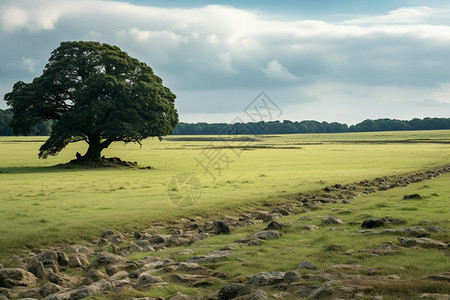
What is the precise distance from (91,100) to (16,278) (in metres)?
33.0

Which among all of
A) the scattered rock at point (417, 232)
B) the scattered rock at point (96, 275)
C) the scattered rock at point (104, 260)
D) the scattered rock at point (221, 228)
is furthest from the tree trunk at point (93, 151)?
the scattered rock at point (417, 232)

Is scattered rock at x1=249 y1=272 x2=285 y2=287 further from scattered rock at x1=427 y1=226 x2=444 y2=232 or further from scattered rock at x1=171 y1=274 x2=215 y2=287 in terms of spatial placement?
scattered rock at x1=427 y1=226 x2=444 y2=232

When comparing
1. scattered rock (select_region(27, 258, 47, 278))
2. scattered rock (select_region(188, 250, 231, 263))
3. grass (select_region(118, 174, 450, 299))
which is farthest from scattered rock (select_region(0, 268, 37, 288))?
scattered rock (select_region(188, 250, 231, 263))

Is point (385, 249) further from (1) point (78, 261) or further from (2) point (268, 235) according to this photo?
(1) point (78, 261)

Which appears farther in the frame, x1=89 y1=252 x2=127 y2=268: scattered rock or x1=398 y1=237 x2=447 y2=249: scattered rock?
x1=398 y1=237 x2=447 y2=249: scattered rock

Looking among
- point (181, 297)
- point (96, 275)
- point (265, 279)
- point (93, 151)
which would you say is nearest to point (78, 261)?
point (96, 275)

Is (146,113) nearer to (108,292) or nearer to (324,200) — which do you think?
(324,200)

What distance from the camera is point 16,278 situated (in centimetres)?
1050

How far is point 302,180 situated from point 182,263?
21387 mm

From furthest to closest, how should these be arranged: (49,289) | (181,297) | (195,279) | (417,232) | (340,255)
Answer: (417,232), (340,255), (195,279), (49,289), (181,297)

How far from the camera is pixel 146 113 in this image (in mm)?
44531

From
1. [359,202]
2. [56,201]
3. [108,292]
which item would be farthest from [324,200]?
[108,292]

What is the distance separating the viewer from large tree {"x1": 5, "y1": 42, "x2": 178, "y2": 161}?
1649 inches

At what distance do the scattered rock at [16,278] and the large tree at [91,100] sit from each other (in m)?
31.0
